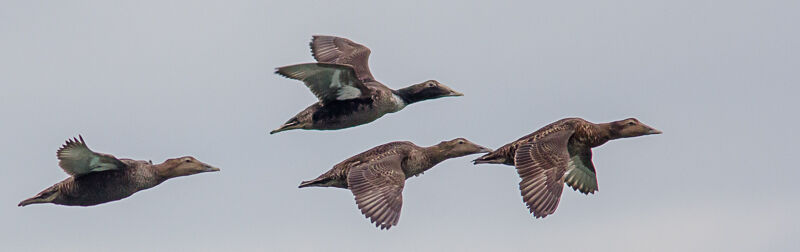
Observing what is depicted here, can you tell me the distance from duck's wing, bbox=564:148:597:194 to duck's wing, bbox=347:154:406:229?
3213 millimetres

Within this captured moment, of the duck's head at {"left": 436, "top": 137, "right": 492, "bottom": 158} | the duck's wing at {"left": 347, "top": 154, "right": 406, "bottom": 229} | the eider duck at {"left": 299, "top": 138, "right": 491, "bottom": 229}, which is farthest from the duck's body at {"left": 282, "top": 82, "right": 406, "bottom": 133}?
the duck's wing at {"left": 347, "top": 154, "right": 406, "bottom": 229}

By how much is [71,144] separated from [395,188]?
15.0ft

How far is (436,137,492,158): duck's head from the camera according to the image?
28.3 metres

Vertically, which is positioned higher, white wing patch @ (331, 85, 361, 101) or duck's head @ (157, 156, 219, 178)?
white wing patch @ (331, 85, 361, 101)

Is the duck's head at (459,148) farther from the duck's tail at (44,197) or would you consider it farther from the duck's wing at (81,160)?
the duck's tail at (44,197)

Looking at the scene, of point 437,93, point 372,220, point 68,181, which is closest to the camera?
point 372,220

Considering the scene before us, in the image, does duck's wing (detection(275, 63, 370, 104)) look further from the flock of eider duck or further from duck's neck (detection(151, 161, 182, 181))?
duck's neck (detection(151, 161, 182, 181))

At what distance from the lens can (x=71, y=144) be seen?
2631 cm

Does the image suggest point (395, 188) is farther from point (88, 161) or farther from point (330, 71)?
point (88, 161)

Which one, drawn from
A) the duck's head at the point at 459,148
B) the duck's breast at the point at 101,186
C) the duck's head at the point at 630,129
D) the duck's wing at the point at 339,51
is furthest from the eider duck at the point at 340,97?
the duck's head at the point at 630,129

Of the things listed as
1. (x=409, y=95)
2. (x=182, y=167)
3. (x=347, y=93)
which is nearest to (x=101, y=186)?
(x=182, y=167)

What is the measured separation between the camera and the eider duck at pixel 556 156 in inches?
1021

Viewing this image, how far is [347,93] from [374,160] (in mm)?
1371

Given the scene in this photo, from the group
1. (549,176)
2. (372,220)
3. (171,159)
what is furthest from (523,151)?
(171,159)
